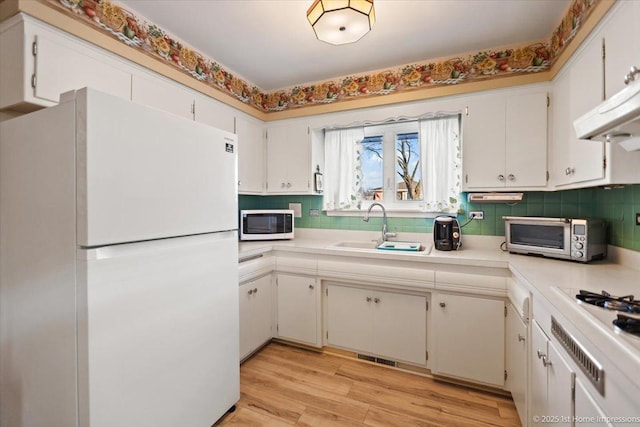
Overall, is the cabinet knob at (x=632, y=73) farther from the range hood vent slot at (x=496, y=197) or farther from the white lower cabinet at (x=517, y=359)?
the range hood vent slot at (x=496, y=197)

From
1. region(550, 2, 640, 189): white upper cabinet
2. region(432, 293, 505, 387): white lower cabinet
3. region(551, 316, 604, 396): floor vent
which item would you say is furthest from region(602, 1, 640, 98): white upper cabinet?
region(432, 293, 505, 387): white lower cabinet

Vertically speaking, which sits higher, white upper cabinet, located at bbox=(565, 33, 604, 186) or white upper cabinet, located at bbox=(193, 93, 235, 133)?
white upper cabinet, located at bbox=(193, 93, 235, 133)

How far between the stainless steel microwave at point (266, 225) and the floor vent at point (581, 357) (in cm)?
210

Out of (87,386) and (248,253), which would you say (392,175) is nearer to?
(248,253)

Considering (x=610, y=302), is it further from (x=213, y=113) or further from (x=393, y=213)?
(x=213, y=113)

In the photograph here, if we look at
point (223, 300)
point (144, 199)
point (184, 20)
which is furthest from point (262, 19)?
point (223, 300)

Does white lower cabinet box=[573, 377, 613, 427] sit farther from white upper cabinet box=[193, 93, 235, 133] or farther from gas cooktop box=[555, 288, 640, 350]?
white upper cabinet box=[193, 93, 235, 133]

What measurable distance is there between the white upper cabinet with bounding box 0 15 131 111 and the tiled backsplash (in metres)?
1.76

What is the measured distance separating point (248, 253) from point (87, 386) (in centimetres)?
127

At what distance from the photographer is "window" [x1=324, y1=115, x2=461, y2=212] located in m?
2.47

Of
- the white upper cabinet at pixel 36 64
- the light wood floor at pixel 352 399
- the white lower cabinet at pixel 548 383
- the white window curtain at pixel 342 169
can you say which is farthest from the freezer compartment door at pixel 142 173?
the white lower cabinet at pixel 548 383

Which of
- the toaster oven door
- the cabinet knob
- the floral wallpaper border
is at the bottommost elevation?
the toaster oven door

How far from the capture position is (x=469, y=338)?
1.87 m

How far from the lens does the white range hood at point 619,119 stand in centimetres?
78
